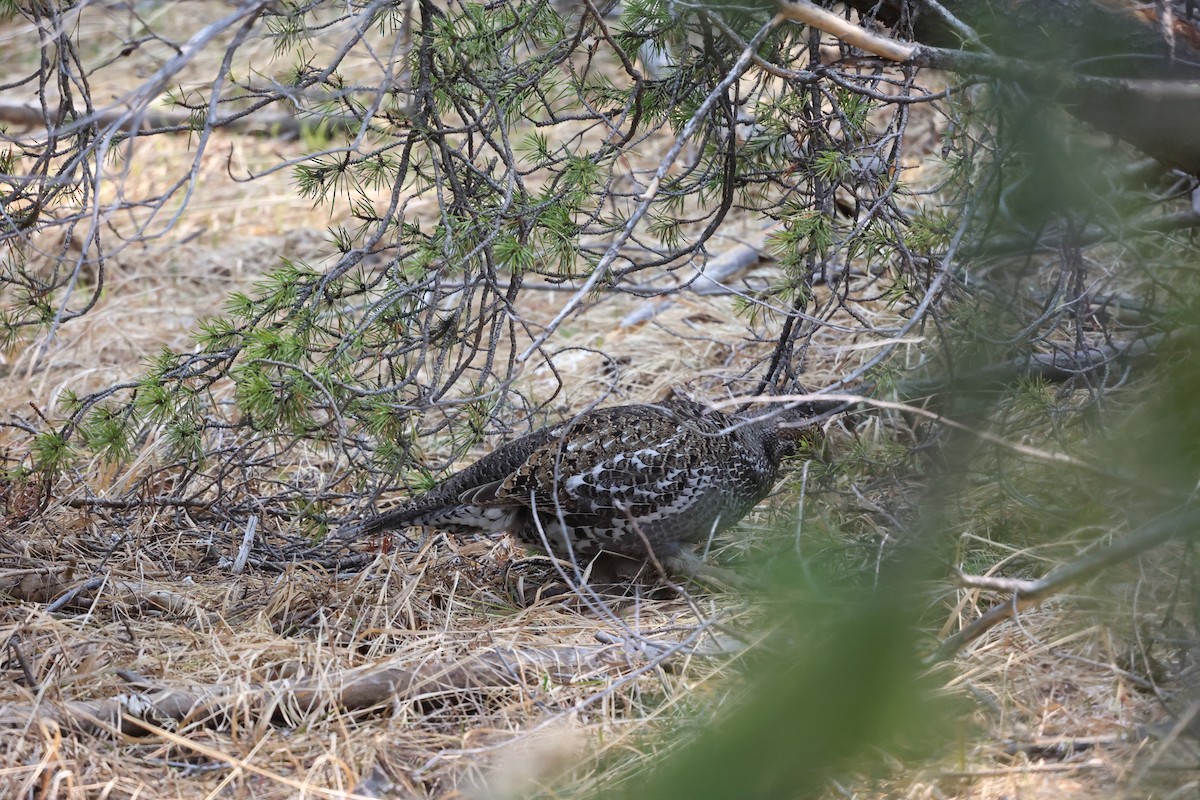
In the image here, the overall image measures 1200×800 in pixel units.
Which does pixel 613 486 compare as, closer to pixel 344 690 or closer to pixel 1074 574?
pixel 344 690

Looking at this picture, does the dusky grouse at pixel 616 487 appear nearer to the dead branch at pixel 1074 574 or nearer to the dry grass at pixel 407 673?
the dry grass at pixel 407 673

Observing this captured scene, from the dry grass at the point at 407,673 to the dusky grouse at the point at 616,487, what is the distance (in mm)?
194

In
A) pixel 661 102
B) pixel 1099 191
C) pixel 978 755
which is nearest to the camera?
pixel 1099 191

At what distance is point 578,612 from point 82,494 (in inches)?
83.3

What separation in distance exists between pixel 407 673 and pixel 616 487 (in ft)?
3.67

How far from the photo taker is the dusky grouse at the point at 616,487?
12.5 feet

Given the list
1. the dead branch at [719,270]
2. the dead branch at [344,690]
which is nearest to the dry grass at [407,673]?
the dead branch at [344,690]

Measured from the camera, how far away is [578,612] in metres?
3.74

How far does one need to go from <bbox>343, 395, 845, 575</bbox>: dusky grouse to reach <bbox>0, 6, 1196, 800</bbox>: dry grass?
194mm

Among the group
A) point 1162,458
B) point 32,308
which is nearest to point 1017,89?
point 1162,458

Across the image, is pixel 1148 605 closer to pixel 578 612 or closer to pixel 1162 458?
pixel 1162 458

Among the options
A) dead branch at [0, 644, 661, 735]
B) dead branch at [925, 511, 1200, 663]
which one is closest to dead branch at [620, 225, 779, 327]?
dead branch at [0, 644, 661, 735]

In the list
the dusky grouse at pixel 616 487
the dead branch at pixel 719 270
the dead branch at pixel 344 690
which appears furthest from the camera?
the dead branch at pixel 719 270

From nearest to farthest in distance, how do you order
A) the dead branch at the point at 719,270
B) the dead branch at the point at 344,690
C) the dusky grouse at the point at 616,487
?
the dead branch at the point at 344,690
the dusky grouse at the point at 616,487
the dead branch at the point at 719,270
